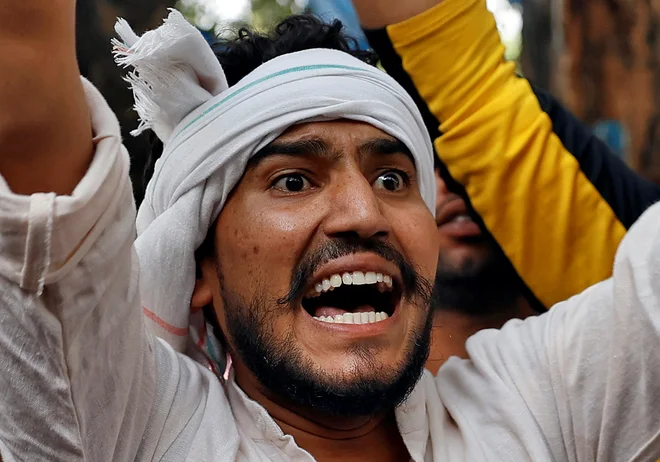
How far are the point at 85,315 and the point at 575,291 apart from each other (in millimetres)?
1346

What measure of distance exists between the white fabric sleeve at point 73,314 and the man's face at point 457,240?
44.3 inches

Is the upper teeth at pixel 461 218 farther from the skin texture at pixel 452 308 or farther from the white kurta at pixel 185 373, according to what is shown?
the white kurta at pixel 185 373

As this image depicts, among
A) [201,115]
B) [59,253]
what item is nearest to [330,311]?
[201,115]

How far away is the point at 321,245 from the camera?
63.9 inches

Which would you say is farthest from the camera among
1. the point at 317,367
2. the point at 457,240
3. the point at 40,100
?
the point at 457,240

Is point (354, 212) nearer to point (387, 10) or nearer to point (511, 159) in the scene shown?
point (511, 159)

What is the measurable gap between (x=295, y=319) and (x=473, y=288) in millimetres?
880

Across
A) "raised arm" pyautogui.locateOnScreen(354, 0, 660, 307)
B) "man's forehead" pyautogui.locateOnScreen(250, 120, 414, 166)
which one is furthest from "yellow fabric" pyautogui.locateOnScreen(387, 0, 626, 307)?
"man's forehead" pyautogui.locateOnScreen(250, 120, 414, 166)

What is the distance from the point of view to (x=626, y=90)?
145 inches

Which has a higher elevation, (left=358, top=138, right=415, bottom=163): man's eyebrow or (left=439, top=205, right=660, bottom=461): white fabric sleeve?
(left=358, top=138, right=415, bottom=163): man's eyebrow

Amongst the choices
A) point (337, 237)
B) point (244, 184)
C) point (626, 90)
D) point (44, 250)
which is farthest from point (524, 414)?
point (626, 90)

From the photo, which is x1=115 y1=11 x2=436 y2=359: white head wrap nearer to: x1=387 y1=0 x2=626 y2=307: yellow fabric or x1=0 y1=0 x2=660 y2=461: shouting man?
x1=0 y1=0 x2=660 y2=461: shouting man

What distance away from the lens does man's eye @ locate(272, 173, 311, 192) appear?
1.73m

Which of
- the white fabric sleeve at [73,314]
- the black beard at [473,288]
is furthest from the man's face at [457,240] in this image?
the white fabric sleeve at [73,314]
